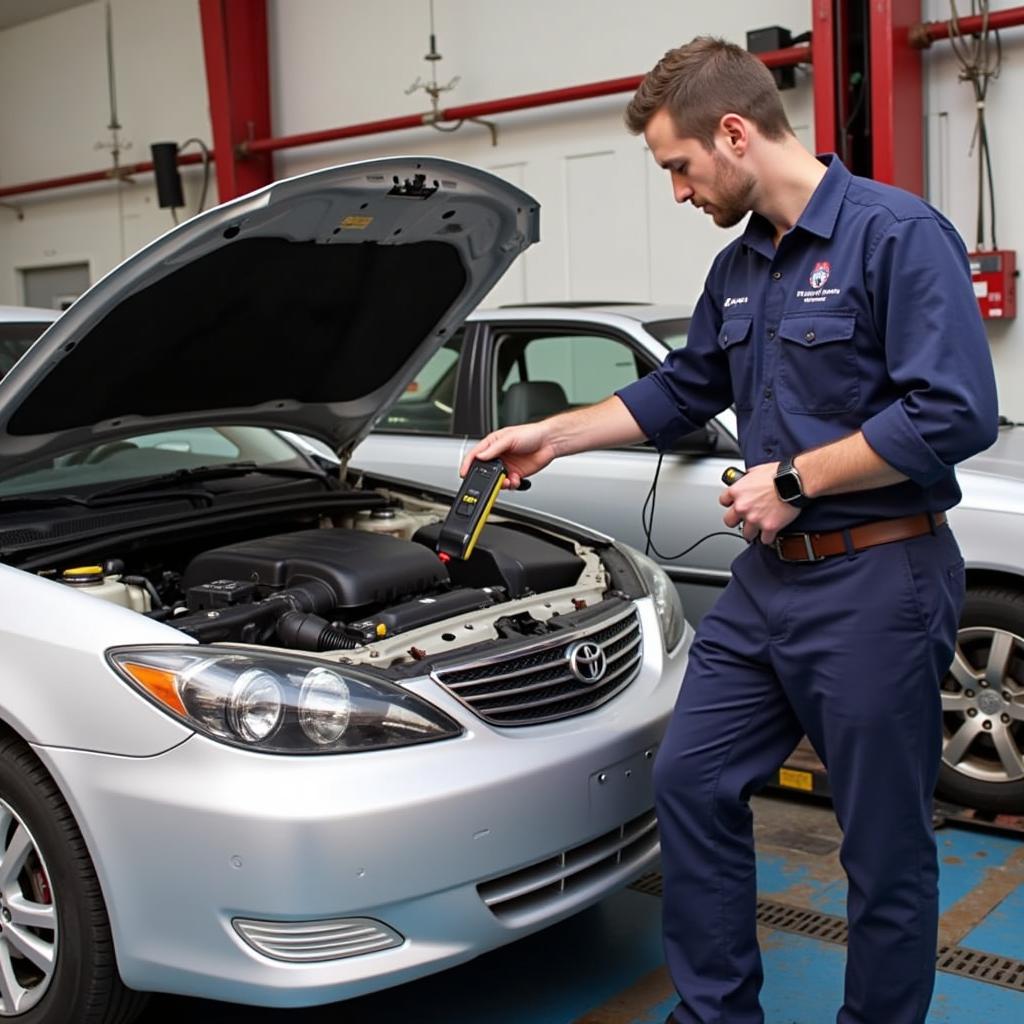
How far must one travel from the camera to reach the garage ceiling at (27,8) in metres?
10.6

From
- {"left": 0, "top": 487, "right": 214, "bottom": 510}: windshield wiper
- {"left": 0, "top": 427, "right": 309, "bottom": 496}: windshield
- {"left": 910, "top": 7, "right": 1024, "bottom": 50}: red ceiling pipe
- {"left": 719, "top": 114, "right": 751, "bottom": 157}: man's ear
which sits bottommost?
{"left": 0, "top": 487, "right": 214, "bottom": 510}: windshield wiper

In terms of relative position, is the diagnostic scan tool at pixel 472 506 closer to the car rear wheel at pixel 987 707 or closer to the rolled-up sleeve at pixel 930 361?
the rolled-up sleeve at pixel 930 361

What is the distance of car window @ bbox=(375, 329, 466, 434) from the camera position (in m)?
5.17

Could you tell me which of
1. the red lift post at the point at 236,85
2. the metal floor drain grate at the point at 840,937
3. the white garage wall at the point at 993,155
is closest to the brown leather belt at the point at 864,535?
the metal floor drain grate at the point at 840,937

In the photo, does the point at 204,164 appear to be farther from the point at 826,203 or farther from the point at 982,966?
the point at 982,966

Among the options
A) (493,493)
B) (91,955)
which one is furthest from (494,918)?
(493,493)

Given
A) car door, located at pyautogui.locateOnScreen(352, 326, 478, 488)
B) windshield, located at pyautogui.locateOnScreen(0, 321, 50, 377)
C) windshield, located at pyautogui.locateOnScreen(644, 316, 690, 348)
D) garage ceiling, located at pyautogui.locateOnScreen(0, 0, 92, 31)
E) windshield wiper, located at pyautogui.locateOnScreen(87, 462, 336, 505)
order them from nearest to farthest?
windshield wiper, located at pyautogui.locateOnScreen(87, 462, 336, 505), windshield, located at pyautogui.locateOnScreen(0, 321, 50, 377), windshield, located at pyautogui.locateOnScreen(644, 316, 690, 348), car door, located at pyautogui.locateOnScreen(352, 326, 478, 488), garage ceiling, located at pyautogui.locateOnScreen(0, 0, 92, 31)

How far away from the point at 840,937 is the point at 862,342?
152 centimetres

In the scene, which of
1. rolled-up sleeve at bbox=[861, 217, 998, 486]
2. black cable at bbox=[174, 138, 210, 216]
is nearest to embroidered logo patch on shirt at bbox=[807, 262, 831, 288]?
rolled-up sleeve at bbox=[861, 217, 998, 486]

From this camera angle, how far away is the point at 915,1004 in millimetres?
2234

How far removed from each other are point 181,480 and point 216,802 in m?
1.40

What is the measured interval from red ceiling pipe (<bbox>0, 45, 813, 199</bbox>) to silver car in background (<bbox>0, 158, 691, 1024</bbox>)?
391 centimetres

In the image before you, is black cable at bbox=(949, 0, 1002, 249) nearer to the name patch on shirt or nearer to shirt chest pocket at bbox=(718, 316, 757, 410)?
shirt chest pocket at bbox=(718, 316, 757, 410)

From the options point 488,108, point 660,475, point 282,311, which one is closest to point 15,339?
point 282,311
